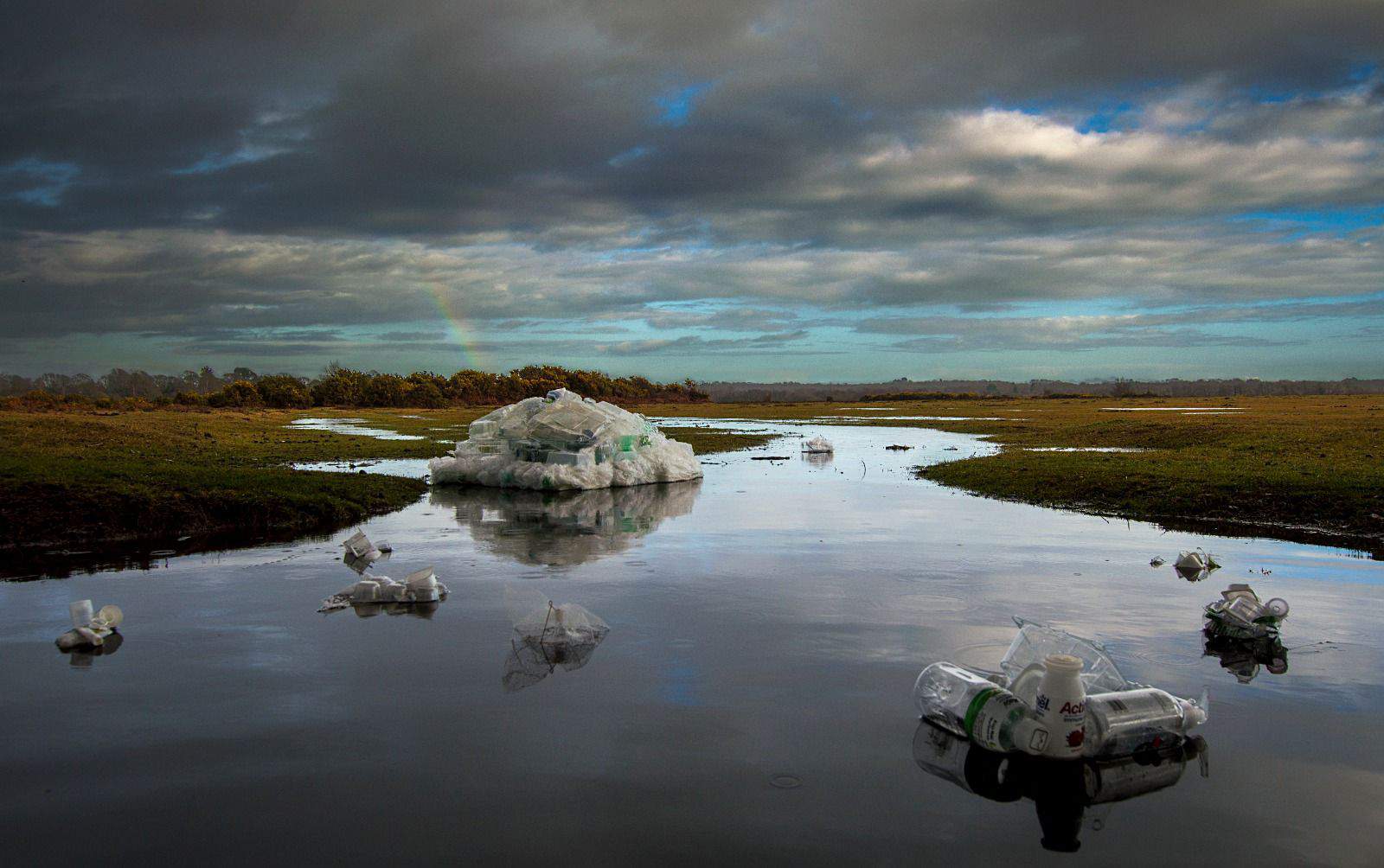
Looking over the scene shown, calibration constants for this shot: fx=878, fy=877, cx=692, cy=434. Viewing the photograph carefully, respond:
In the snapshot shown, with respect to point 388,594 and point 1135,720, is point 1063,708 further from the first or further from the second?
point 388,594

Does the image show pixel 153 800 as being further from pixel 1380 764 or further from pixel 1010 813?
pixel 1380 764

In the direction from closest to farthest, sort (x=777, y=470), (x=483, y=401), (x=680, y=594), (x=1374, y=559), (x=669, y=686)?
(x=669, y=686) → (x=680, y=594) → (x=1374, y=559) → (x=777, y=470) → (x=483, y=401)

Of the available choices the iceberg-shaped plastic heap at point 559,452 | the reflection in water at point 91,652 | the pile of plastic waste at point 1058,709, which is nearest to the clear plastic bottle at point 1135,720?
the pile of plastic waste at point 1058,709

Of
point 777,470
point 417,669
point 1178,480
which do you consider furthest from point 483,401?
point 417,669

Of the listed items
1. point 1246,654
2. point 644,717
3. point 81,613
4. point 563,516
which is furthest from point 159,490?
point 1246,654

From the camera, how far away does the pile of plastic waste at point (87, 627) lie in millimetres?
10383

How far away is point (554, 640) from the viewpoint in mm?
10328

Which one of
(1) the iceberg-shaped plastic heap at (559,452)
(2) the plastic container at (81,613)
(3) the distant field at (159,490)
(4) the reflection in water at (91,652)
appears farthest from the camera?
(1) the iceberg-shaped plastic heap at (559,452)

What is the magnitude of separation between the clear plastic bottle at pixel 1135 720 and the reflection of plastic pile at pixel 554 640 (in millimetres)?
5115

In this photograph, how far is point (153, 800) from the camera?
6.52 meters

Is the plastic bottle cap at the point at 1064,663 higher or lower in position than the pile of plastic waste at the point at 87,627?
higher

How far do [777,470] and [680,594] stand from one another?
2203cm

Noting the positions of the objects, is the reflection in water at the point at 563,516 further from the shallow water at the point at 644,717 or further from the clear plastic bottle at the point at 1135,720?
the clear plastic bottle at the point at 1135,720

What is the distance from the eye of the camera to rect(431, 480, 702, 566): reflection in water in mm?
17288
